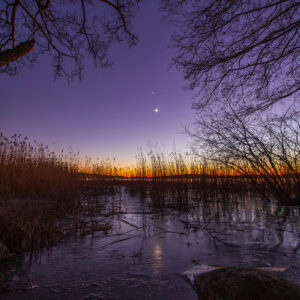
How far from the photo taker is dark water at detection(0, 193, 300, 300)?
1.30m

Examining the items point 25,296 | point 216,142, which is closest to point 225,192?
point 216,142

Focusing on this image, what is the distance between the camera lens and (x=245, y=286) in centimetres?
110

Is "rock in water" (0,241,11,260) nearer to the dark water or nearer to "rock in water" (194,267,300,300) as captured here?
the dark water

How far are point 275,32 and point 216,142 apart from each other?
2.86 m

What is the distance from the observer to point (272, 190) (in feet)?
16.2

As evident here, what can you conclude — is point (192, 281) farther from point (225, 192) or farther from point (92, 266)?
point (225, 192)

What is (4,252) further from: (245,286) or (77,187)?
(77,187)

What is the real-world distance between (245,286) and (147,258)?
90cm

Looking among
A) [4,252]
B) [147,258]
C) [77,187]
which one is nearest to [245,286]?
[147,258]

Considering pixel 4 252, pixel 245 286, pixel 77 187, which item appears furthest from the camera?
pixel 77 187

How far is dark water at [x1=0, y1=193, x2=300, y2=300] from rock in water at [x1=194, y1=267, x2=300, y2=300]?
0.14 metres

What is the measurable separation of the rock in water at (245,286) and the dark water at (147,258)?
0.48 ft

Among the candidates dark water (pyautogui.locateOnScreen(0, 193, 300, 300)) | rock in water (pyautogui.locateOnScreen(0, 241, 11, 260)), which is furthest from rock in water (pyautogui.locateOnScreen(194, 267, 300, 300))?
rock in water (pyautogui.locateOnScreen(0, 241, 11, 260))

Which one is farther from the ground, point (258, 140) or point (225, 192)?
point (258, 140)
